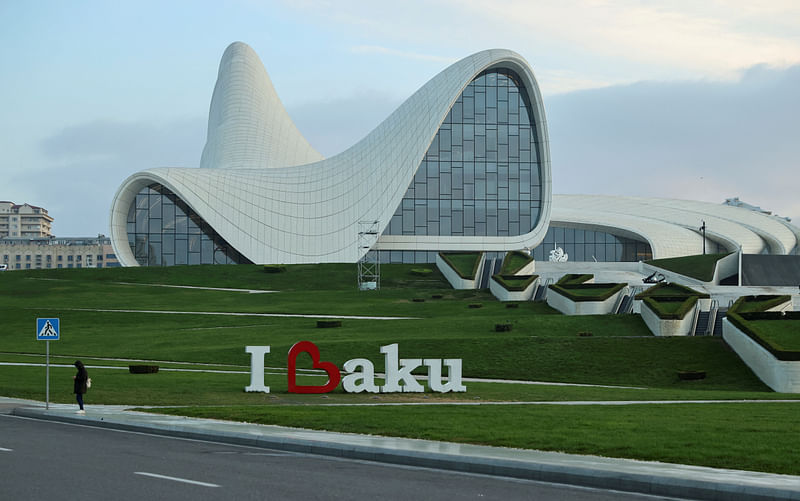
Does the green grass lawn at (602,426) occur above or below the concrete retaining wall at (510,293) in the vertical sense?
below

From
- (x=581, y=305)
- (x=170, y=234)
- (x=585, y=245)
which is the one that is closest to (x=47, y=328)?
(x=581, y=305)

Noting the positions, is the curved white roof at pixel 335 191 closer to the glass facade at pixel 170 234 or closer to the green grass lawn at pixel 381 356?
the glass facade at pixel 170 234

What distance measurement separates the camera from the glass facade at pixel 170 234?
89438mm

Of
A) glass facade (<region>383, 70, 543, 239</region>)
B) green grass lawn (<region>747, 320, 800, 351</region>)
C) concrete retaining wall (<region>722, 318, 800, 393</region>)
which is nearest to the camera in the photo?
concrete retaining wall (<region>722, 318, 800, 393</region>)

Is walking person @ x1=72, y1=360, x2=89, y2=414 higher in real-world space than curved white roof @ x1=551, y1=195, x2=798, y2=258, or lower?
lower

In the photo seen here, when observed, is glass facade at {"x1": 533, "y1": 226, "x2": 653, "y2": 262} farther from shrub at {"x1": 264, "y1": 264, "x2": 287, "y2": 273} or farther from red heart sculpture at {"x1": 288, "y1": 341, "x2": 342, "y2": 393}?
red heart sculpture at {"x1": 288, "y1": 341, "x2": 342, "y2": 393}

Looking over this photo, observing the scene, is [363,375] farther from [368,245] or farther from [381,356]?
[368,245]

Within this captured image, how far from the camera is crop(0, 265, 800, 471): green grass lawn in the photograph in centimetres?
1927

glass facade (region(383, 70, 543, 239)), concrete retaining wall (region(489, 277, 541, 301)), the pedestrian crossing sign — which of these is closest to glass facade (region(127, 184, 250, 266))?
glass facade (region(383, 70, 543, 239))

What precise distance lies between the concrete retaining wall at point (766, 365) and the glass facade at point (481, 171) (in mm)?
52847

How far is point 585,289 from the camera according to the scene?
192 feet

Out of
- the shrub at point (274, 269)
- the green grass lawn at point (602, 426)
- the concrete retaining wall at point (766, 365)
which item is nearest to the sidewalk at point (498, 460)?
the green grass lawn at point (602, 426)

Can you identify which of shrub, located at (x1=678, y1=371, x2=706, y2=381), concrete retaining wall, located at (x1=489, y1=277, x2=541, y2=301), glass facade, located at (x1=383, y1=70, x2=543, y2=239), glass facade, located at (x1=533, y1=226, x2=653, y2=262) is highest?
glass facade, located at (x1=383, y1=70, x2=543, y2=239)

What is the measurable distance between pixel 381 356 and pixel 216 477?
87.6 ft
